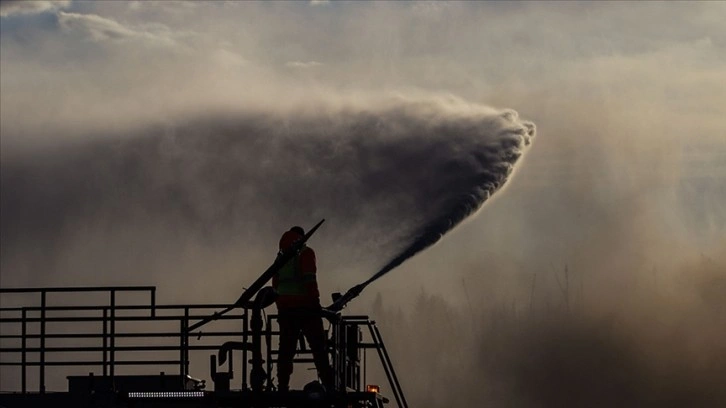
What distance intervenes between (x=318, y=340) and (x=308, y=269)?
114cm

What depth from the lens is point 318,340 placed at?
2908cm

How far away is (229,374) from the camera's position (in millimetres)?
29156

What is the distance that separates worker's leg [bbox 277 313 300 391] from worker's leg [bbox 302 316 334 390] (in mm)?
175

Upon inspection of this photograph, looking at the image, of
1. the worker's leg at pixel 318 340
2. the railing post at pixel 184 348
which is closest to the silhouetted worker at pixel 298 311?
the worker's leg at pixel 318 340

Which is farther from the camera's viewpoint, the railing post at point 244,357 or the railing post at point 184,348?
the railing post at point 184,348

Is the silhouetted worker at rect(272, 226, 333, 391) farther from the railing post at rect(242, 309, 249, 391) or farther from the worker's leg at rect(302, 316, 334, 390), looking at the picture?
the railing post at rect(242, 309, 249, 391)

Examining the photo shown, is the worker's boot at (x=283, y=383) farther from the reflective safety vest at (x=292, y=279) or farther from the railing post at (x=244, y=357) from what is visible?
the reflective safety vest at (x=292, y=279)

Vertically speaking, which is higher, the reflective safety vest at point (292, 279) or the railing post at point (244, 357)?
the reflective safety vest at point (292, 279)

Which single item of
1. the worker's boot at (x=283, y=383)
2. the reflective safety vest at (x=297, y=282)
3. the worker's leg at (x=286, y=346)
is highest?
the reflective safety vest at (x=297, y=282)

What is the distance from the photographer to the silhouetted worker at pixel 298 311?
28.9 meters

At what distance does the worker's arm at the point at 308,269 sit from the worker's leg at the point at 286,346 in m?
0.55

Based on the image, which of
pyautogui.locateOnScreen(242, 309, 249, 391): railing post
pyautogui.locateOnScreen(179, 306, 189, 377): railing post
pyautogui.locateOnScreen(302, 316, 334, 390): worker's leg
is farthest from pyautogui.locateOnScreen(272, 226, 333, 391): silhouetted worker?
pyautogui.locateOnScreen(179, 306, 189, 377): railing post

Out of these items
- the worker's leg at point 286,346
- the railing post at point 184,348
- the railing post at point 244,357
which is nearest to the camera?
the railing post at point 244,357

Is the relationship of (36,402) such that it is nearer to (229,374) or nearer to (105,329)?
(105,329)
